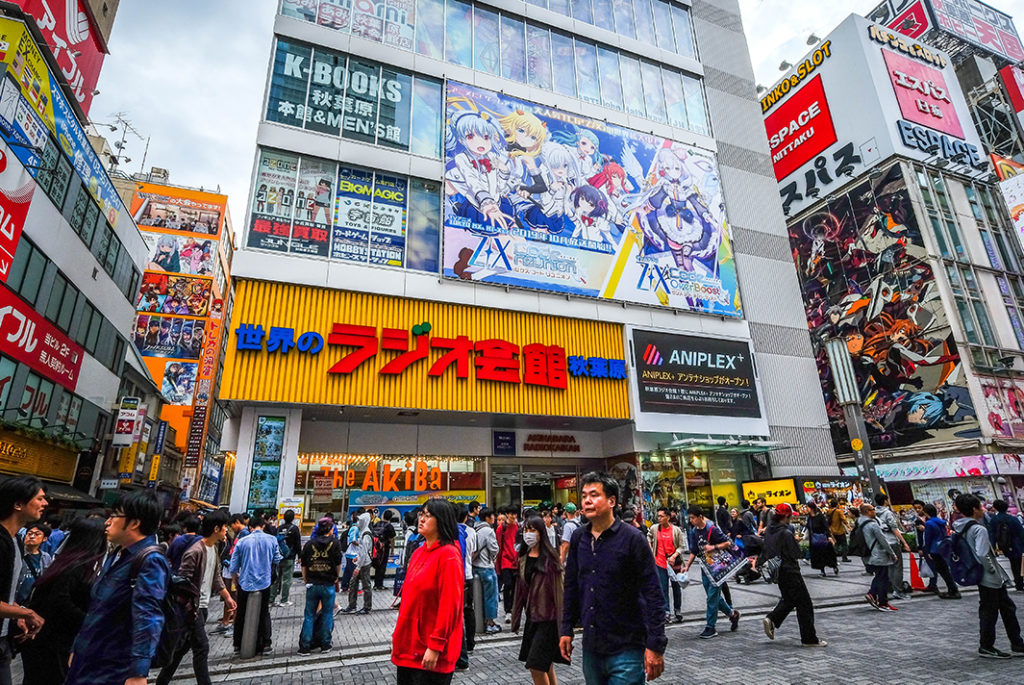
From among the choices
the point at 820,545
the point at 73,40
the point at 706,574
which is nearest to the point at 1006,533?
the point at 820,545

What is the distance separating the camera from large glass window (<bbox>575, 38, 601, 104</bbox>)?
22125mm

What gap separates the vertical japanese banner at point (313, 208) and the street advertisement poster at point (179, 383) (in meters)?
26.6

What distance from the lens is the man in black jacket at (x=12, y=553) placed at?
3.08 meters

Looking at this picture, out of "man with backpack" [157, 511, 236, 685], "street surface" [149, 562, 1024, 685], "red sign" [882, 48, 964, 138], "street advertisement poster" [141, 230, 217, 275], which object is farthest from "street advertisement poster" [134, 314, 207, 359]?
"red sign" [882, 48, 964, 138]

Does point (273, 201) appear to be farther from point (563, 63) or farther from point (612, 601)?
point (612, 601)

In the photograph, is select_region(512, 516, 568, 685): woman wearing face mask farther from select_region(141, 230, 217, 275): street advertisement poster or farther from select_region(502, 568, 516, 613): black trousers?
select_region(141, 230, 217, 275): street advertisement poster

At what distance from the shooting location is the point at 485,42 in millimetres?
20984

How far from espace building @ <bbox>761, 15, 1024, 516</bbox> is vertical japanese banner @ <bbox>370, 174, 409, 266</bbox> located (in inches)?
1193

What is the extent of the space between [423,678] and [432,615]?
13.2 inches

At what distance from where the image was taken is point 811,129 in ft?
127

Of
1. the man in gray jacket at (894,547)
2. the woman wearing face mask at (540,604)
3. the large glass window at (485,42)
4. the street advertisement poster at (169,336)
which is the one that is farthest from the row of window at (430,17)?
the street advertisement poster at (169,336)

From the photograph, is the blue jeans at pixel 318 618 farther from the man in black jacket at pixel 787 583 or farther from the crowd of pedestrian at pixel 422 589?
the man in black jacket at pixel 787 583

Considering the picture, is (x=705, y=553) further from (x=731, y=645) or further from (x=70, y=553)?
(x=70, y=553)

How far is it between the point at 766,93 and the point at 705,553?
45.9m
